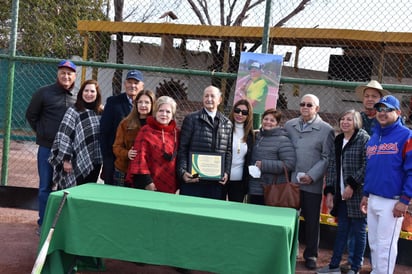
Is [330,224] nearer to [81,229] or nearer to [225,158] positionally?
[225,158]

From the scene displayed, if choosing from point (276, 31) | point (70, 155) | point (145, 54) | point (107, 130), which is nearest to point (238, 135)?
point (107, 130)

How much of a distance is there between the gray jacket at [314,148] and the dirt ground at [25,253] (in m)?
0.99

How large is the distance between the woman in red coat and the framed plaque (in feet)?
0.61

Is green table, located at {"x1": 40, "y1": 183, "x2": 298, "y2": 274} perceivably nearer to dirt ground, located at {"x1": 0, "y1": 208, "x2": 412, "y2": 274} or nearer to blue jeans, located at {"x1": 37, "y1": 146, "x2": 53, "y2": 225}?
dirt ground, located at {"x1": 0, "y1": 208, "x2": 412, "y2": 274}

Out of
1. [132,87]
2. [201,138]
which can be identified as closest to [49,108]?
[132,87]

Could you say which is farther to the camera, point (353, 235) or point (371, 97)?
point (353, 235)

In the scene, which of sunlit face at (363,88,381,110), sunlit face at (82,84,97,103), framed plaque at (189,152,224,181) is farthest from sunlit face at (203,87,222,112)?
sunlit face at (363,88,381,110)

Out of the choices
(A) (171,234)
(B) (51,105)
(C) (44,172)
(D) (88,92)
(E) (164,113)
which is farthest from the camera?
(C) (44,172)

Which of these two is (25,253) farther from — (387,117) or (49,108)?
(387,117)

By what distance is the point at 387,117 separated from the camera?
411 centimetres

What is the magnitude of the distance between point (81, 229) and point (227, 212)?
1039 mm

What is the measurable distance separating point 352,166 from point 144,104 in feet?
6.54

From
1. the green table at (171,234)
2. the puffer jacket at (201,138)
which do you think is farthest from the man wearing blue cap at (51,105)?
the green table at (171,234)

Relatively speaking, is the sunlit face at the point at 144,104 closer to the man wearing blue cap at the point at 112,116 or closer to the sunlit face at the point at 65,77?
the man wearing blue cap at the point at 112,116
